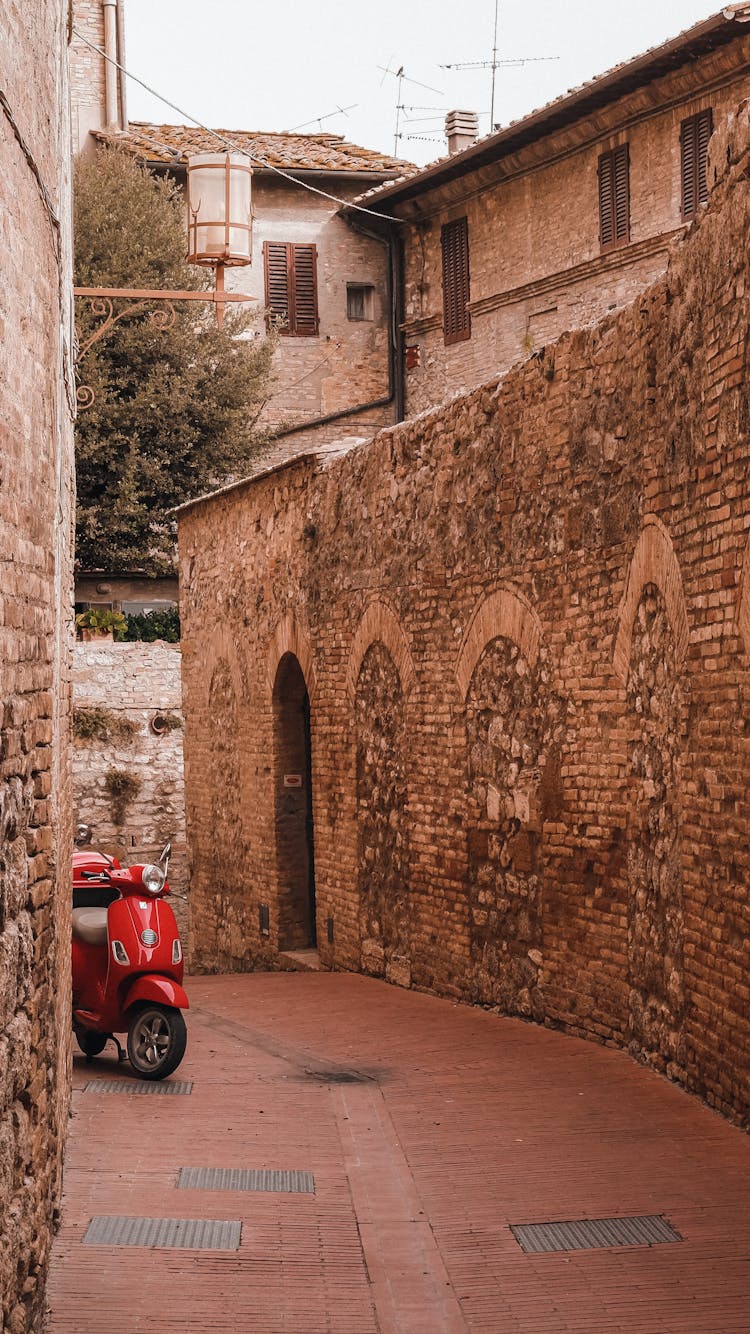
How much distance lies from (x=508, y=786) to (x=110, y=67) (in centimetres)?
2382

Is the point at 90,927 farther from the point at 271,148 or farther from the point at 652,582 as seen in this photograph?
the point at 271,148

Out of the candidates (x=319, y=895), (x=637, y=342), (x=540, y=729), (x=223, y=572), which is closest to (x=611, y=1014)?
(x=540, y=729)

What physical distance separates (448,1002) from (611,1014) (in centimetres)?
226

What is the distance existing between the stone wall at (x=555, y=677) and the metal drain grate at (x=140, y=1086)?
2.30m

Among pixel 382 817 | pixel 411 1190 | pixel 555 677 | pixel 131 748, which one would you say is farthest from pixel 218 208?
pixel 131 748

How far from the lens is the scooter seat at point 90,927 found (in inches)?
348

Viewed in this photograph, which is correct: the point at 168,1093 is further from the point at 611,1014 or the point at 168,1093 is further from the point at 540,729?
the point at 540,729

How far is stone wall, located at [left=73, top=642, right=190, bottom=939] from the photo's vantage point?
23.4 metres

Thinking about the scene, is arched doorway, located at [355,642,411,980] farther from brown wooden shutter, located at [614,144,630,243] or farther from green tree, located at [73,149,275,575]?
green tree, located at [73,149,275,575]

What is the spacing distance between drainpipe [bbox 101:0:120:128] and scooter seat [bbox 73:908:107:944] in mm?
23295

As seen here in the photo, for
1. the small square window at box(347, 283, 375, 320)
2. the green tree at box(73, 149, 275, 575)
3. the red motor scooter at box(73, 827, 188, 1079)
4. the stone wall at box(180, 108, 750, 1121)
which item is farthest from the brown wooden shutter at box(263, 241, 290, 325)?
the red motor scooter at box(73, 827, 188, 1079)

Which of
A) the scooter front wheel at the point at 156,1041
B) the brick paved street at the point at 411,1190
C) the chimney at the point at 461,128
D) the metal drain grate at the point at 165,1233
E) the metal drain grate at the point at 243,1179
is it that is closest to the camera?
the brick paved street at the point at 411,1190

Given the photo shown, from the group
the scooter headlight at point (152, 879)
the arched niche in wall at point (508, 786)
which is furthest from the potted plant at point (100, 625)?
the scooter headlight at point (152, 879)

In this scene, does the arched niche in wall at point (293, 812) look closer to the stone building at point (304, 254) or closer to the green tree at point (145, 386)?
the green tree at point (145, 386)
